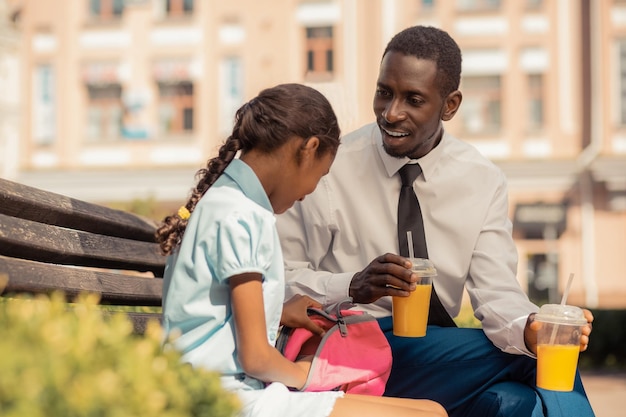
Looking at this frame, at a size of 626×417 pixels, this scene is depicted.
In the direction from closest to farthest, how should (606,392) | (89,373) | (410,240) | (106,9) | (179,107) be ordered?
1. (89,373)
2. (410,240)
3. (606,392)
4. (179,107)
5. (106,9)

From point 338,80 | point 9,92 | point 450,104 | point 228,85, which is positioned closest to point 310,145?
point 450,104

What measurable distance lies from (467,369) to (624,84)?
825 inches

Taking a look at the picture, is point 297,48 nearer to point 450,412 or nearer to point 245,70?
point 245,70

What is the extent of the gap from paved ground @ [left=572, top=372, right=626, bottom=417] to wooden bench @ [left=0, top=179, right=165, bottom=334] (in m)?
5.33

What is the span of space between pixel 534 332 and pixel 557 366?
0.43 feet

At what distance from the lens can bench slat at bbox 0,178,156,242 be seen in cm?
237

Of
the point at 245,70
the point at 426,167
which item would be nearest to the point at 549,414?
the point at 426,167

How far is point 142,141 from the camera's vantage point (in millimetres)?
24500

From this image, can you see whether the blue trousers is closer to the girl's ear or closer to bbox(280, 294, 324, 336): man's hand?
bbox(280, 294, 324, 336): man's hand

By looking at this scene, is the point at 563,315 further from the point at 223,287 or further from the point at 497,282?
the point at 223,287

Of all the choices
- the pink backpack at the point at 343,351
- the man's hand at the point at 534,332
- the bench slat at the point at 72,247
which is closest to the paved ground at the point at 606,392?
the man's hand at the point at 534,332

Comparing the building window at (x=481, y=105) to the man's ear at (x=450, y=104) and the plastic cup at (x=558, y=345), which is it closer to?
the man's ear at (x=450, y=104)

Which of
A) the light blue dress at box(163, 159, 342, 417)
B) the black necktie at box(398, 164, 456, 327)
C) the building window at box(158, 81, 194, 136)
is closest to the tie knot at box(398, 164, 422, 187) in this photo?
the black necktie at box(398, 164, 456, 327)

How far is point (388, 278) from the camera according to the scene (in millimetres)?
2654
